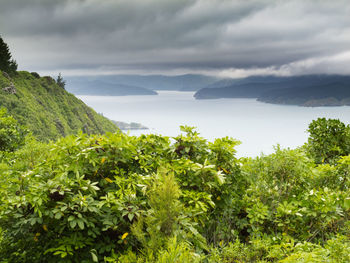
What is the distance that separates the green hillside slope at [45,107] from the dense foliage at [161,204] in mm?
48201

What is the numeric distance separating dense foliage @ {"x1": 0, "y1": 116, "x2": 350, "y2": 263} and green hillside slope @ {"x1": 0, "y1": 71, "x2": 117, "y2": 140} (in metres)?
48.2

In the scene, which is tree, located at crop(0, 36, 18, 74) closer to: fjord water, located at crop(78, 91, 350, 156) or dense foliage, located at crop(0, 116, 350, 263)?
fjord water, located at crop(78, 91, 350, 156)

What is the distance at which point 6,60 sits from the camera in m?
61.2

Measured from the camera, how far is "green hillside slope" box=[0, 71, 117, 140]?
50.5 m

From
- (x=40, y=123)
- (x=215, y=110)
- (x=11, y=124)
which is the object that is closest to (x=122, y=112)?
(x=215, y=110)

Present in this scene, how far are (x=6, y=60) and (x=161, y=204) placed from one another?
243 feet

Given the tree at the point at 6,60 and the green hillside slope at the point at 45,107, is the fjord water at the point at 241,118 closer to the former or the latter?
the green hillside slope at the point at 45,107

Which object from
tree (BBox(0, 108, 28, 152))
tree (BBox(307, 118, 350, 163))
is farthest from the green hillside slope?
tree (BBox(307, 118, 350, 163))

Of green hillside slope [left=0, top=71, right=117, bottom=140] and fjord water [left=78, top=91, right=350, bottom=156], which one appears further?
fjord water [left=78, top=91, right=350, bottom=156]

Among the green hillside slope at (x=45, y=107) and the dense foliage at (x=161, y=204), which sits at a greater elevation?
the green hillside slope at (x=45, y=107)

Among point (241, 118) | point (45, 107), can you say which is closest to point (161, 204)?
point (45, 107)

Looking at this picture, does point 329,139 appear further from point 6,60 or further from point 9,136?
point 6,60

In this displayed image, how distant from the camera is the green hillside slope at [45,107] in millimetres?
50500

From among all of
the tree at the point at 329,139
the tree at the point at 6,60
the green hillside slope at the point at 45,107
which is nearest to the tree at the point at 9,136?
the tree at the point at 329,139
